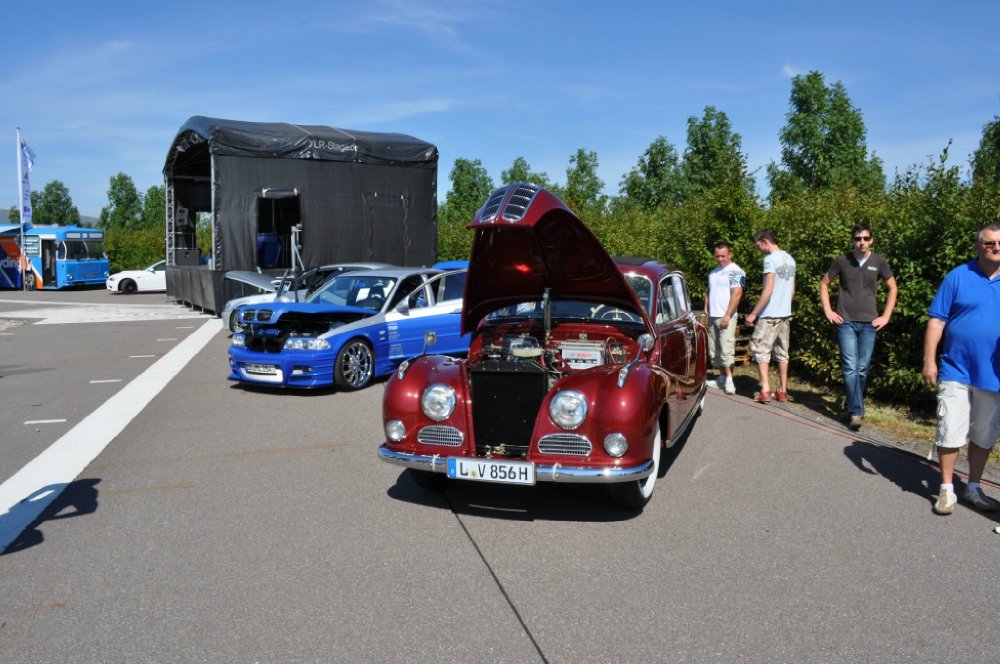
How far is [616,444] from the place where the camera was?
189 inches

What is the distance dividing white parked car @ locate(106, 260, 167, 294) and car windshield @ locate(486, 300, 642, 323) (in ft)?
97.0

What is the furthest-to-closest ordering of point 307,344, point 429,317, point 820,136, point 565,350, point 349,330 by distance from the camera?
point 820,136 < point 429,317 < point 349,330 < point 307,344 < point 565,350

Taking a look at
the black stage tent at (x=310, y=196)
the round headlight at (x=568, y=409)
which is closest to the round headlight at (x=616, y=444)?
the round headlight at (x=568, y=409)

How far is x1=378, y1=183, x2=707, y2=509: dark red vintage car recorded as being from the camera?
15.9 ft

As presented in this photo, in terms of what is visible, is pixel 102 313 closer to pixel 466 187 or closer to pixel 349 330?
pixel 349 330

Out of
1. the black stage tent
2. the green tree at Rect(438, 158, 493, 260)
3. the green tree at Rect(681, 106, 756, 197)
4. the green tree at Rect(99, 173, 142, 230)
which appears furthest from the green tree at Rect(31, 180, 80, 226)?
the black stage tent

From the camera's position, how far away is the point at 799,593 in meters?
3.91

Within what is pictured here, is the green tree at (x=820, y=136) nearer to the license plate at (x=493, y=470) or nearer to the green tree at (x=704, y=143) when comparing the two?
the green tree at (x=704, y=143)

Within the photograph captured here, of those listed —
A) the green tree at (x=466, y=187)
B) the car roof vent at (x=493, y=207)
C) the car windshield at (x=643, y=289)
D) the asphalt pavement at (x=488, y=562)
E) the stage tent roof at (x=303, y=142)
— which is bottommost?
the asphalt pavement at (x=488, y=562)

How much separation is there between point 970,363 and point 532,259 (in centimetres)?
295

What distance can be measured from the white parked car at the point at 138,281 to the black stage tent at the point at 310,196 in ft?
37.3

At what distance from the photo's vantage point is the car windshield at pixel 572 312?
633cm

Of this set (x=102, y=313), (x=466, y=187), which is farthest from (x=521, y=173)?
(x=102, y=313)

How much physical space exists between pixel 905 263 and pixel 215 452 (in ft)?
22.7
